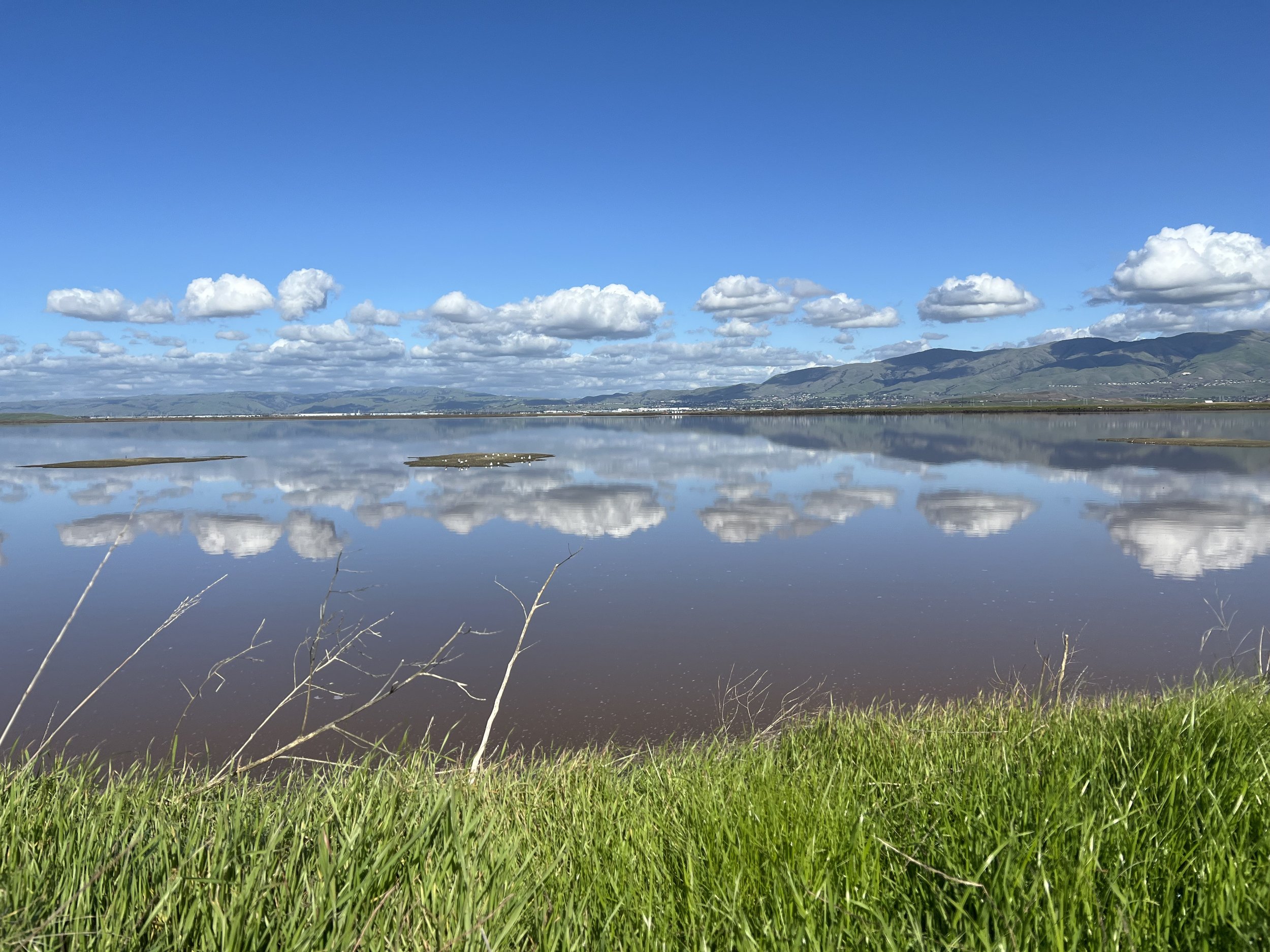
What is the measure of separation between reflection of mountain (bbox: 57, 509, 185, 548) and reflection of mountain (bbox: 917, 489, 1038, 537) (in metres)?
27.4

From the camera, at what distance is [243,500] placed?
36656 mm

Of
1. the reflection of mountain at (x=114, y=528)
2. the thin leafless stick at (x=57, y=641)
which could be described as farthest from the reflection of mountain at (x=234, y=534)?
the thin leafless stick at (x=57, y=641)

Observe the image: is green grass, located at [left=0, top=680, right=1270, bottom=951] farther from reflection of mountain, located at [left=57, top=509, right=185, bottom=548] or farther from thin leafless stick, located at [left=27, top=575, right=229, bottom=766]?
reflection of mountain, located at [left=57, top=509, right=185, bottom=548]

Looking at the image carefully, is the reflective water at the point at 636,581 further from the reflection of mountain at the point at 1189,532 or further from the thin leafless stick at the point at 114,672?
the thin leafless stick at the point at 114,672

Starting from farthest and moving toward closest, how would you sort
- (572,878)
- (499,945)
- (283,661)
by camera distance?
(283,661), (572,878), (499,945)

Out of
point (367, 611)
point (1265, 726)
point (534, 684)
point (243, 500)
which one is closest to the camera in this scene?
point (1265, 726)

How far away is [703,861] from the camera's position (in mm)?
3854

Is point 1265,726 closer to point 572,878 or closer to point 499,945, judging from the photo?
point 572,878

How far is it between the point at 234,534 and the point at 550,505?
40.2 ft

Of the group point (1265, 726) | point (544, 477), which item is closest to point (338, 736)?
point (1265, 726)

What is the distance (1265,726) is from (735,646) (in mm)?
8979

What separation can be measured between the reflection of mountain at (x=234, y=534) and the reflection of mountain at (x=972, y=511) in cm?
2257

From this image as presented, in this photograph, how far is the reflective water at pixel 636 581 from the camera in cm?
1172

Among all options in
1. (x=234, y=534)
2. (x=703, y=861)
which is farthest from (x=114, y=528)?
(x=703, y=861)
